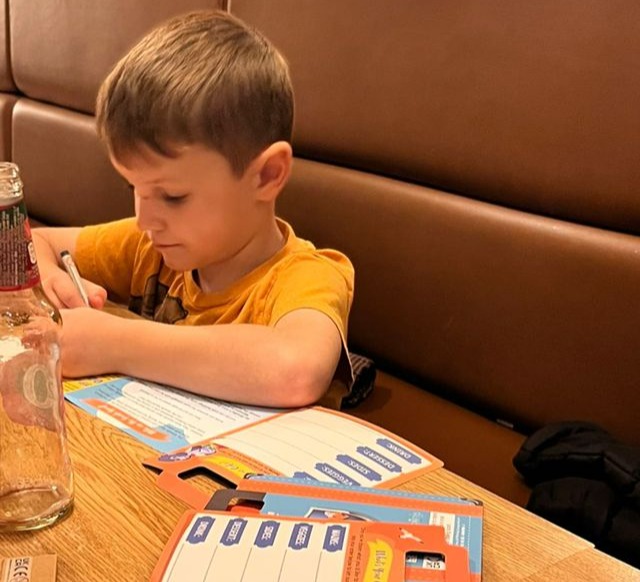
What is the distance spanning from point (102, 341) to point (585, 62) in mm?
637

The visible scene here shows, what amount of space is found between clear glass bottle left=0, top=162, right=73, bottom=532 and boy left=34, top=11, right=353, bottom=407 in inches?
8.7

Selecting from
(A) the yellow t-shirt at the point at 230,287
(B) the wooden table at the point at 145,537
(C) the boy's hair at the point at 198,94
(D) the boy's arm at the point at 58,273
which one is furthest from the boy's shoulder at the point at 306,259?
(B) the wooden table at the point at 145,537

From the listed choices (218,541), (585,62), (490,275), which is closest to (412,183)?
(490,275)

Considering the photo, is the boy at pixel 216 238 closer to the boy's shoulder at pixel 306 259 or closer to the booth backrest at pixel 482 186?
the boy's shoulder at pixel 306 259

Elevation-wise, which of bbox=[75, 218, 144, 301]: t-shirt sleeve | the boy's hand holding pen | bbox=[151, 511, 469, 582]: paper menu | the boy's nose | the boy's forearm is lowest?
bbox=[75, 218, 144, 301]: t-shirt sleeve

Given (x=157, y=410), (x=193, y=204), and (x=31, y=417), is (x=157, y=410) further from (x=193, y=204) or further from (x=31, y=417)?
(x=193, y=204)

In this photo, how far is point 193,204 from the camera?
3.30 ft

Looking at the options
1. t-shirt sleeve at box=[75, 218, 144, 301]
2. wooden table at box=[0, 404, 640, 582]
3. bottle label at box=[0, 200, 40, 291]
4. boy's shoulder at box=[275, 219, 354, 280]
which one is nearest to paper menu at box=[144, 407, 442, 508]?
wooden table at box=[0, 404, 640, 582]

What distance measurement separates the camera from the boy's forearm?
81 cm

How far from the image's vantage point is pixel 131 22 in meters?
1.71

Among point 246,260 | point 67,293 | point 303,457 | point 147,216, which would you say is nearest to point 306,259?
point 246,260

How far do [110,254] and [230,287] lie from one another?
27cm

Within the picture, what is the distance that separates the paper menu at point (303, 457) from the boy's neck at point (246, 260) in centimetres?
38

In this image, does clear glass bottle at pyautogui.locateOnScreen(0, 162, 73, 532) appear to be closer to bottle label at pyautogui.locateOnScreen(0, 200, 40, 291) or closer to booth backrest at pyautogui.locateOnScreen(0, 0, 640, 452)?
bottle label at pyautogui.locateOnScreen(0, 200, 40, 291)
